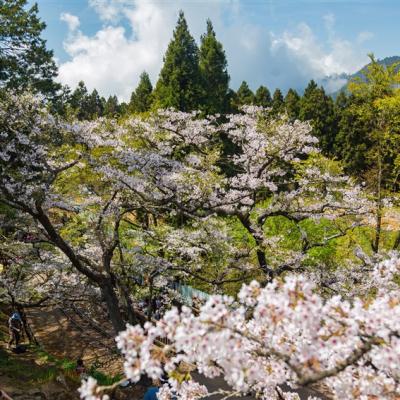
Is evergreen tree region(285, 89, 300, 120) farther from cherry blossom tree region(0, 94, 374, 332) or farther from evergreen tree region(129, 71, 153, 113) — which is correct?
cherry blossom tree region(0, 94, 374, 332)

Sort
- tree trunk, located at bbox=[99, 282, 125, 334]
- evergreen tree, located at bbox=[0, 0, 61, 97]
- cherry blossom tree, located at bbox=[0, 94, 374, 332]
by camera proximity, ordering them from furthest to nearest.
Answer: evergreen tree, located at bbox=[0, 0, 61, 97] < tree trunk, located at bbox=[99, 282, 125, 334] < cherry blossom tree, located at bbox=[0, 94, 374, 332]

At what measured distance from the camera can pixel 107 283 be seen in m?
9.49

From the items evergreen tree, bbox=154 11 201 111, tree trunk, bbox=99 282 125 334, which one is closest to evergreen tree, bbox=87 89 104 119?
evergreen tree, bbox=154 11 201 111

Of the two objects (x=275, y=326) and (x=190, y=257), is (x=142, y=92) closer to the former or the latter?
(x=190, y=257)

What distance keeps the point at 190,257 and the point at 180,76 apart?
22100mm

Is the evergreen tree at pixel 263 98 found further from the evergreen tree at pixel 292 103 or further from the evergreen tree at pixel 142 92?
the evergreen tree at pixel 142 92

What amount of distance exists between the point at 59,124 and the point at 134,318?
17.7 ft

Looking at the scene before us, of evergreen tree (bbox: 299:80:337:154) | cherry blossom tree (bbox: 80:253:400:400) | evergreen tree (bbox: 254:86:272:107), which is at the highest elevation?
evergreen tree (bbox: 254:86:272:107)

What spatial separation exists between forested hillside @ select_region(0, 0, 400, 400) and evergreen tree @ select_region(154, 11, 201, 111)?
1085 centimetres

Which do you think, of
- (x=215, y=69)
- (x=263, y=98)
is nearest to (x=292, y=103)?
(x=263, y=98)

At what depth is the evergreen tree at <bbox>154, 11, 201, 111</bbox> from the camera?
32.2m

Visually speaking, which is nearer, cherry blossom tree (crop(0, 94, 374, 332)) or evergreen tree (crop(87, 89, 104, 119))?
cherry blossom tree (crop(0, 94, 374, 332))

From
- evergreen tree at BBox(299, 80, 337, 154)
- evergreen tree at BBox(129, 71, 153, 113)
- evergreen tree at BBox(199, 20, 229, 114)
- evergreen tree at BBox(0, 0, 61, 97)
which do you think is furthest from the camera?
evergreen tree at BBox(129, 71, 153, 113)

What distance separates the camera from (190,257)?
48.4 feet
